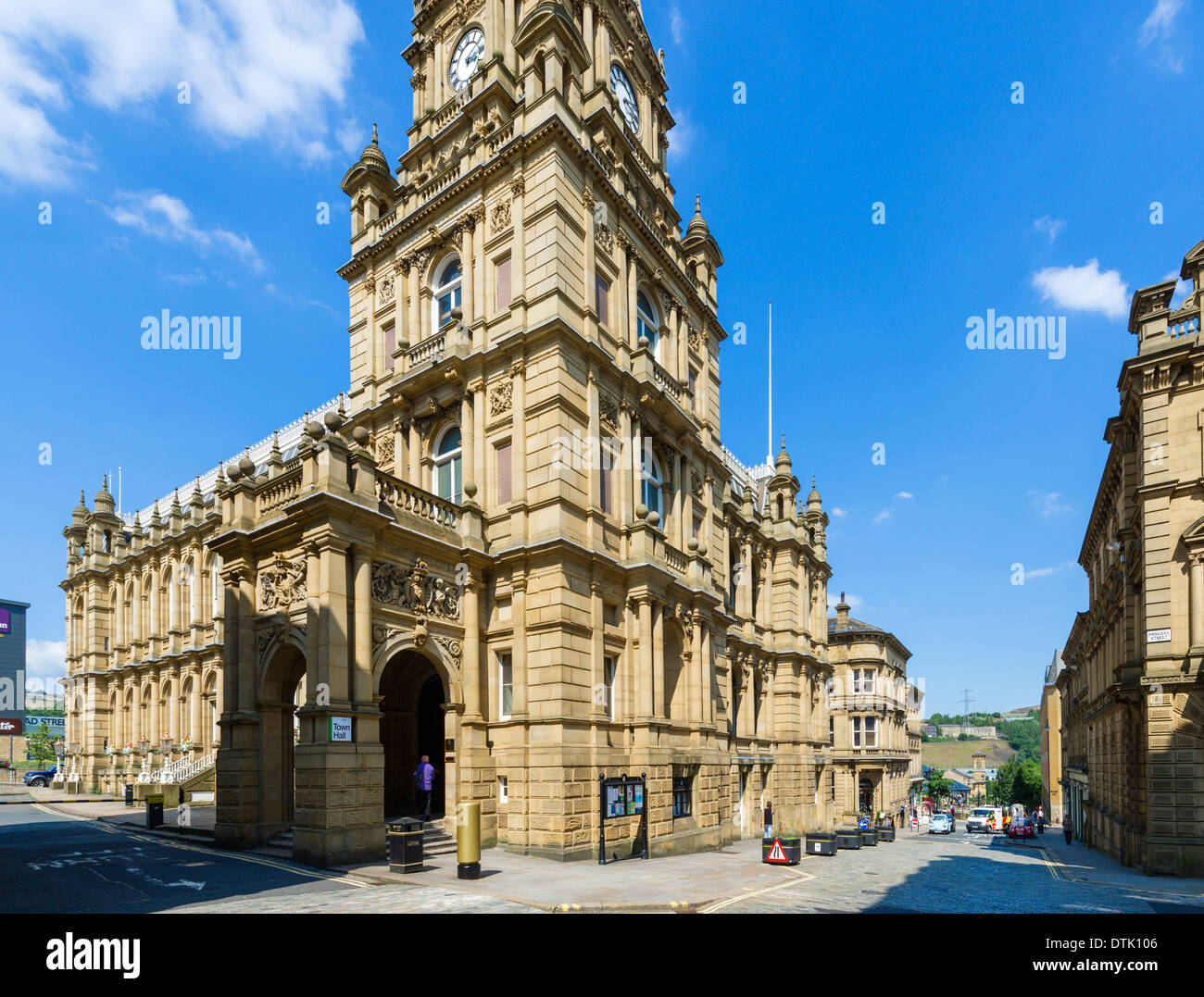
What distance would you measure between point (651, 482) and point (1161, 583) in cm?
1646

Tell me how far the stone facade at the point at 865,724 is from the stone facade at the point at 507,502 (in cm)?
3146

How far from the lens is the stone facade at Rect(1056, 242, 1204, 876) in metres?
23.0

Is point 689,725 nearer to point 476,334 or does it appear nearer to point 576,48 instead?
point 476,334

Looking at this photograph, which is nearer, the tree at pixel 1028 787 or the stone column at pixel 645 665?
the stone column at pixel 645 665

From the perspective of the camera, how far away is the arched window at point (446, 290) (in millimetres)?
26312

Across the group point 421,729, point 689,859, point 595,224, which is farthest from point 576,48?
point 689,859

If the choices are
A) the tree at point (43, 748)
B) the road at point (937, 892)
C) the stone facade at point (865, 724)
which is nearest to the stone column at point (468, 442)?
the road at point (937, 892)

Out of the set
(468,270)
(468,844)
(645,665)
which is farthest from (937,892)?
(468,270)

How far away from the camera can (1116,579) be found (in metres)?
31.4

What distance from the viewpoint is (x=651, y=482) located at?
28.0m

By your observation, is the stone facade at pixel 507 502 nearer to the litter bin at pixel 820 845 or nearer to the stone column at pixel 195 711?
the litter bin at pixel 820 845

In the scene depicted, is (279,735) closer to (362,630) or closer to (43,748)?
(362,630)

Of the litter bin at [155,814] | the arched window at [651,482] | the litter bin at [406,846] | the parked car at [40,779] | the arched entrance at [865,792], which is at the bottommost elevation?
the arched entrance at [865,792]

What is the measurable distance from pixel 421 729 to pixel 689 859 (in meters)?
9.20
